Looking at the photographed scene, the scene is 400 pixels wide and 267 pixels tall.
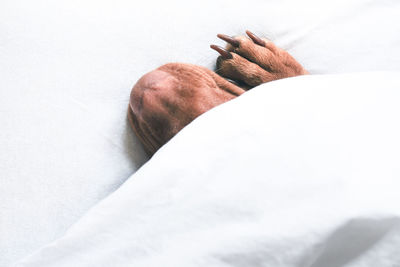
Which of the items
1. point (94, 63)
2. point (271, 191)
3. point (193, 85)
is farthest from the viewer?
point (94, 63)

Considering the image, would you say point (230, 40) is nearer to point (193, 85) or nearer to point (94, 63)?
point (193, 85)

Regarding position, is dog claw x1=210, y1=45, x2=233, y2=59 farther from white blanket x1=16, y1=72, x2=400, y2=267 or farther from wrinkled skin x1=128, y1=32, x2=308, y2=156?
white blanket x1=16, y1=72, x2=400, y2=267

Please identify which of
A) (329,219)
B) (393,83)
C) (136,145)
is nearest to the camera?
(329,219)

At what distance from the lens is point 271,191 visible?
516 mm

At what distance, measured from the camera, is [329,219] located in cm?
48

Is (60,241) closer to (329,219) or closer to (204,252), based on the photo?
(204,252)

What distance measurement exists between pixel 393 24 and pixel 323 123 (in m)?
0.46

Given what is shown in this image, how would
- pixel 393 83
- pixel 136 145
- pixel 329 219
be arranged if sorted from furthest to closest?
pixel 136 145
pixel 393 83
pixel 329 219

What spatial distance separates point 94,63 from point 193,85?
0.75 ft

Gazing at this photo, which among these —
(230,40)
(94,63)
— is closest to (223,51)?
(230,40)

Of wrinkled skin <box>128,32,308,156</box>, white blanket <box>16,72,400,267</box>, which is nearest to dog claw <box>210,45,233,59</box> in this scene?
wrinkled skin <box>128,32,308,156</box>

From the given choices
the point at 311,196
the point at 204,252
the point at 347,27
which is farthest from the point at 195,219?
the point at 347,27

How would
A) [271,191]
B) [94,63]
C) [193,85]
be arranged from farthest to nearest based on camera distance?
[94,63], [193,85], [271,191]

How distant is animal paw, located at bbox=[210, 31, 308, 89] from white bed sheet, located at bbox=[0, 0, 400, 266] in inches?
3.0
